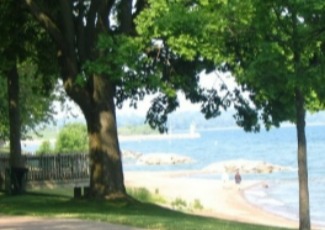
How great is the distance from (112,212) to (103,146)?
416cm

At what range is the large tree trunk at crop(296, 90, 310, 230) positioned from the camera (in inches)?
607

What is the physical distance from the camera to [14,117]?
29328 millimetres

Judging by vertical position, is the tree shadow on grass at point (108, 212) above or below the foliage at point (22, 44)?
below

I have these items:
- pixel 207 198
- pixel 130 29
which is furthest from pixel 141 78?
pixel 207 198

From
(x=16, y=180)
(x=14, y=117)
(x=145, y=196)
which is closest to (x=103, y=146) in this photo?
(x=16, y=180)

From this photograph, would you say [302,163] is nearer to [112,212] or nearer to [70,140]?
[112,212]

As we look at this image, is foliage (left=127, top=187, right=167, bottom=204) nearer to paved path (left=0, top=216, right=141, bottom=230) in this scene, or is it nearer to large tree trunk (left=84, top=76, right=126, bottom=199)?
large tree trunk (left=84, top=76, right=126, bottom=199)

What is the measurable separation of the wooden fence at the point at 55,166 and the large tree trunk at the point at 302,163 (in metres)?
18.7

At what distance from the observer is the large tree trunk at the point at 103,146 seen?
23812 millimetres

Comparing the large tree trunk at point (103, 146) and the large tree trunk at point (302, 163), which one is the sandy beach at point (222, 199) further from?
the large tree trunk at point (302, 163)

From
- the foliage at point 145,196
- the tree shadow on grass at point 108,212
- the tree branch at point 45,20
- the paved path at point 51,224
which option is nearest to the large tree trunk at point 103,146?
the tree shadow on grass at point 108,212

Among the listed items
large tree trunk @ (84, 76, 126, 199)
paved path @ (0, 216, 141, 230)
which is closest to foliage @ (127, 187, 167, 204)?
large tree trunk @ (84, 76, 126, 199)

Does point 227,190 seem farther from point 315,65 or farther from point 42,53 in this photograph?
point 315,65

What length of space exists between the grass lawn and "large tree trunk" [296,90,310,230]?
5.51ft
